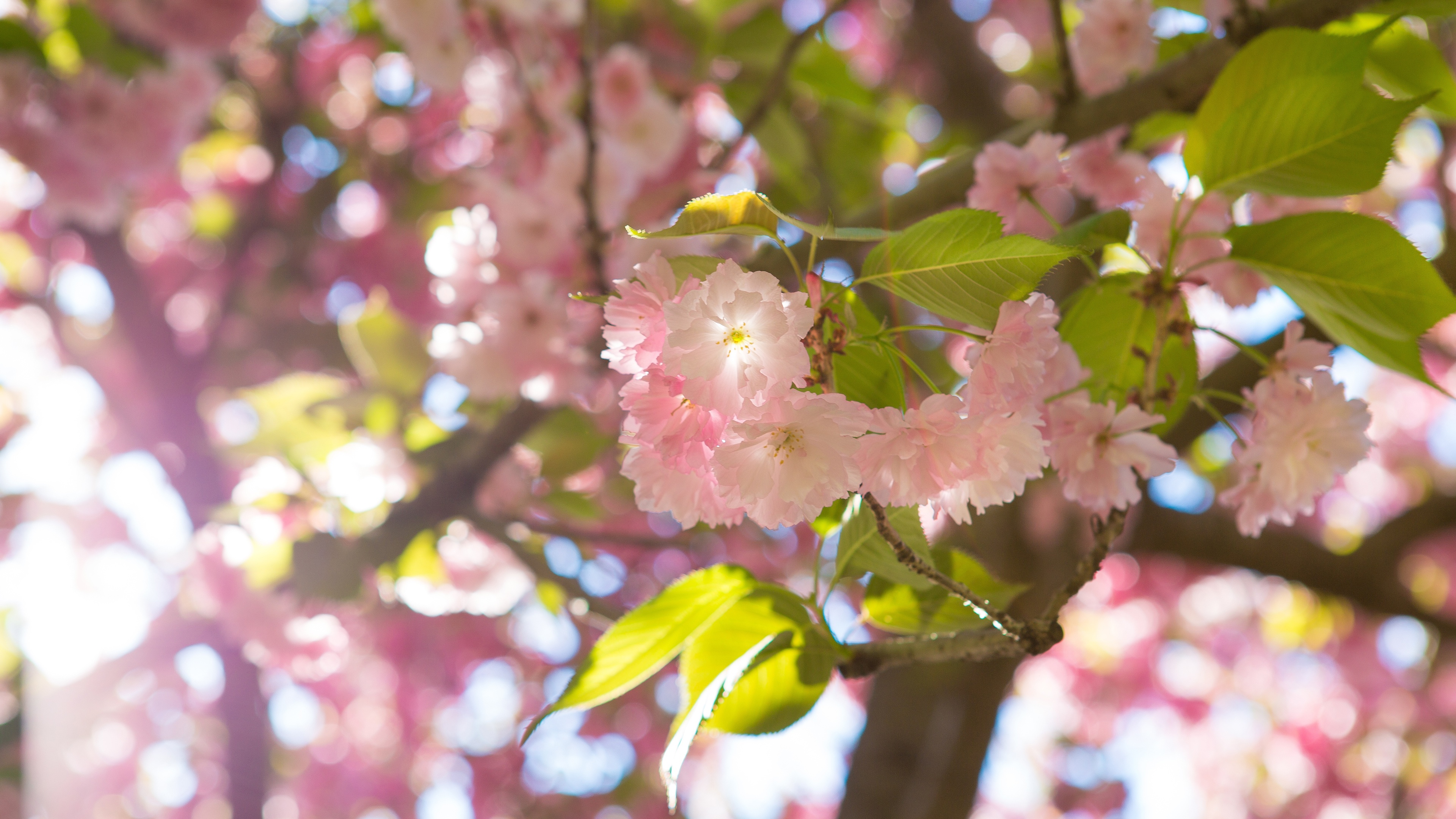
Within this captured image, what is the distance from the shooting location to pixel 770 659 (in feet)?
2.09

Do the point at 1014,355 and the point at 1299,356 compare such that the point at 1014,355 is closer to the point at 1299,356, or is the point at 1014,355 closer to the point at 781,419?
the point at 781,419

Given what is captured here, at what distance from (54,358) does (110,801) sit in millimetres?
2529

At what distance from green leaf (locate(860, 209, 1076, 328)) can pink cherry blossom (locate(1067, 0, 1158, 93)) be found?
1.90ft

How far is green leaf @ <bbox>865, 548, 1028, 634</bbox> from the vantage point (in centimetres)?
62

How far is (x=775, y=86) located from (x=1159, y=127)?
21.0 inches

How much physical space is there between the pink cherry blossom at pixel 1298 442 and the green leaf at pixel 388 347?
1391 millimetres

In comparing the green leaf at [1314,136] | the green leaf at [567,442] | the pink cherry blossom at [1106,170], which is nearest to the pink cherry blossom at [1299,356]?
the green leaf at [1314,136]

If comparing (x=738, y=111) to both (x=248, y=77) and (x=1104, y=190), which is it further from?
(x=248, y=77)

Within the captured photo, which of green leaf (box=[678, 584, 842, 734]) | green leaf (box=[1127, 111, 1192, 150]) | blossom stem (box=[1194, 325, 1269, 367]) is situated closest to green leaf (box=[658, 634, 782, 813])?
green leaf (box=[678, 584, 842, 734])

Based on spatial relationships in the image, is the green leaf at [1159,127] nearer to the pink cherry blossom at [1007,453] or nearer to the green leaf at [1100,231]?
the green leaf at [1100,231]

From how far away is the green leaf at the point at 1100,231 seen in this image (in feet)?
1.96

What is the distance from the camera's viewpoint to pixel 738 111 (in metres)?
1.70

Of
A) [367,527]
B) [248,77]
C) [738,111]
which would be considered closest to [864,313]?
[738,111]

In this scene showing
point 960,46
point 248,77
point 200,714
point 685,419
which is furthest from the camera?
point 200,714
